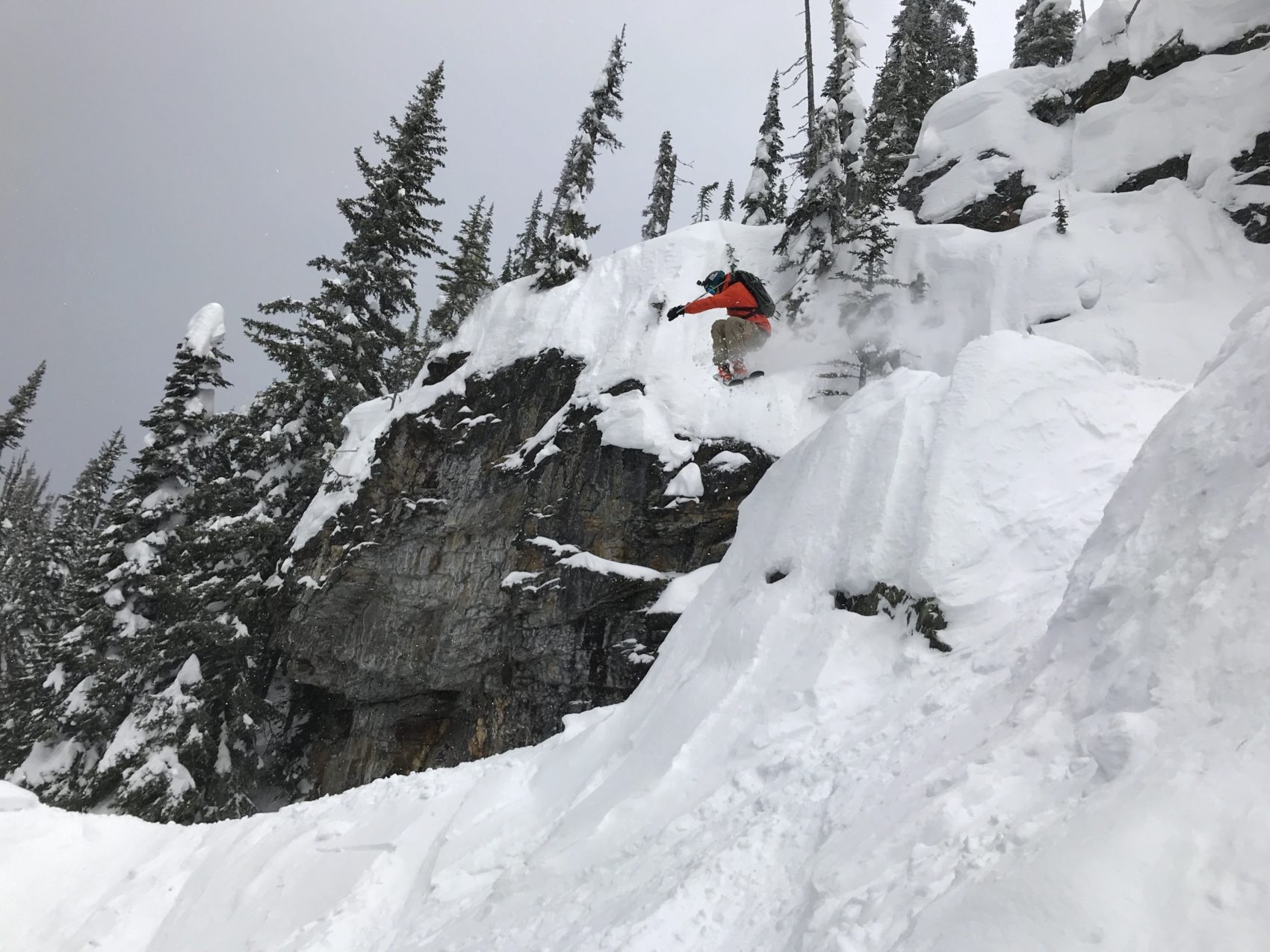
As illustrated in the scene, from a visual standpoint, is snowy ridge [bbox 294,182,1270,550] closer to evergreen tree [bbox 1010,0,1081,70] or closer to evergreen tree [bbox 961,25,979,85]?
evergreen tree [bbox 1010,0,1081,70]

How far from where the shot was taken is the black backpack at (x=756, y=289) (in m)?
11.9

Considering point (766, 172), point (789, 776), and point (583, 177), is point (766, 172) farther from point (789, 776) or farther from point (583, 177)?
point (789, 776)

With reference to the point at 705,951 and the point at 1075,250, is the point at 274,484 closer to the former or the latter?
the point at 705,951

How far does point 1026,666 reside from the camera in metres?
4.49

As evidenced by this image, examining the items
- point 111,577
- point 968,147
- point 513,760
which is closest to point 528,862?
point 513,760

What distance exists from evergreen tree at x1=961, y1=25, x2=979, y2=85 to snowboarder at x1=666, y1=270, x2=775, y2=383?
3269 cm

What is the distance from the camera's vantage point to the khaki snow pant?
46.1ft

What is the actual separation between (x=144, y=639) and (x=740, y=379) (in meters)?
16.4

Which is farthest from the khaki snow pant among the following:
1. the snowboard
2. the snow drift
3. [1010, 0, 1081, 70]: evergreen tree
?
[1010, 0, 1081, 70]: evergreen tree

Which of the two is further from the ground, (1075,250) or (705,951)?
(1075,250)

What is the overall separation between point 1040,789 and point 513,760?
6991 millimetres

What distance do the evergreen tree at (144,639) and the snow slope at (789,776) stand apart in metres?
5.44

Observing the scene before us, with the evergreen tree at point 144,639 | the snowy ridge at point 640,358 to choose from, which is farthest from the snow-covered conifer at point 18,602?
the snowy ridge at point 640,358

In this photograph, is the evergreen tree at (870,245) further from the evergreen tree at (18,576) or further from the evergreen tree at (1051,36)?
the evergreen tree at (18,576)
